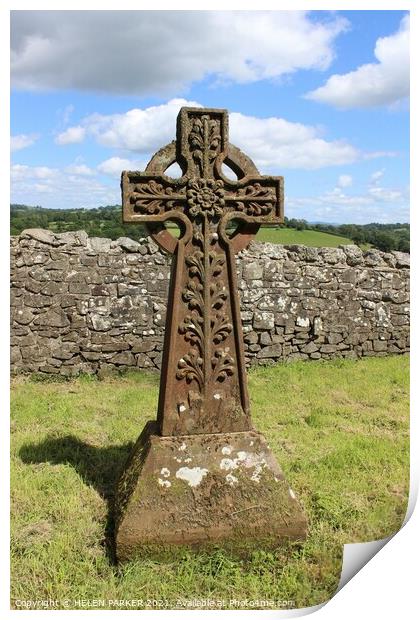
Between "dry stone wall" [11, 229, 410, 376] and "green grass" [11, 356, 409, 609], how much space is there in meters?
0.57

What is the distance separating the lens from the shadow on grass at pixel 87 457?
4.29m

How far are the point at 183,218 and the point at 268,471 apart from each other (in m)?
1.80

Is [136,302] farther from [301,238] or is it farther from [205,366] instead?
[205,366]

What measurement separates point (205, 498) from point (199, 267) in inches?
59.5

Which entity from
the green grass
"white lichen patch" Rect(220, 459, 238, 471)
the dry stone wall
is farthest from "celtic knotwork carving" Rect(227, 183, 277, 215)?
the dry stone wall

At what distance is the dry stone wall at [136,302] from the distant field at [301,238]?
289 mm

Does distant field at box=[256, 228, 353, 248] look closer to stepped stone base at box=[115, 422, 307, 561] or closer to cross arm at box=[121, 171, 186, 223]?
cross arm at box=[121, 171, 186, 223]

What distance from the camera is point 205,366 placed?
3.63m

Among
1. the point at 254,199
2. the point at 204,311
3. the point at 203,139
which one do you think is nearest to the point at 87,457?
the point at 204,311

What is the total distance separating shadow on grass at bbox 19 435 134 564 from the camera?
4.29m

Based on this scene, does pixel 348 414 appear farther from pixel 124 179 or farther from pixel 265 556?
pixel 124 179

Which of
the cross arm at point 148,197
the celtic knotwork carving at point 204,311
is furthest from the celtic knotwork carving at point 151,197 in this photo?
the celtic knotwork carving at point 204,311

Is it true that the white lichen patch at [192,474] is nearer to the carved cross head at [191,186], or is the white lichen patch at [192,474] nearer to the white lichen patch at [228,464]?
the white lichen patch at [228,464]

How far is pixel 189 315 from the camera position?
3.63m
